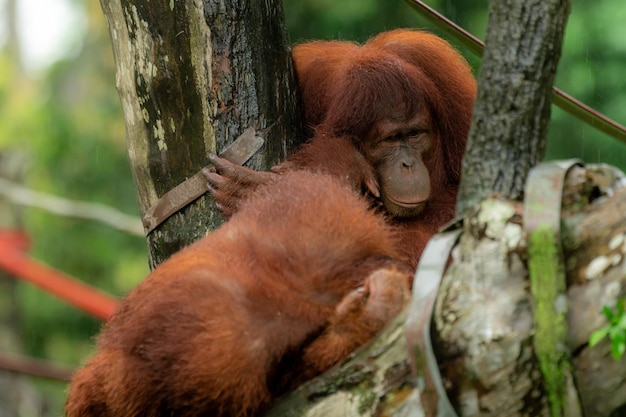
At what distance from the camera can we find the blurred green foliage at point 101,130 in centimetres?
654

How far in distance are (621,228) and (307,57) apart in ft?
6.90

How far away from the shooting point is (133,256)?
911 centimetres

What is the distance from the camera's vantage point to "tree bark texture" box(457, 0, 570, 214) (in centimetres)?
190

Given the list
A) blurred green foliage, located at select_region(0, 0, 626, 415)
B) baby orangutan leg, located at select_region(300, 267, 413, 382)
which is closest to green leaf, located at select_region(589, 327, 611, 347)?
baby orangutan leg, located at select_region(300, 267, 413, 382)

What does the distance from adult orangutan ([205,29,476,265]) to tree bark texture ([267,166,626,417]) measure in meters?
1.22

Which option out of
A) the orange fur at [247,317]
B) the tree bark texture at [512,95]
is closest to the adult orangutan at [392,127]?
→ the orange fur at [247,317]

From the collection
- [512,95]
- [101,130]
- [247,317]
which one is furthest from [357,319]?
[101,130]

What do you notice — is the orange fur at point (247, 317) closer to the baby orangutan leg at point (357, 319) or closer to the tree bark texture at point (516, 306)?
the baby orangutan leg at point (357, 319)

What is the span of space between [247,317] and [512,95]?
71cm

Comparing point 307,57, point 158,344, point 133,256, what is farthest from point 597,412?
point 133,256

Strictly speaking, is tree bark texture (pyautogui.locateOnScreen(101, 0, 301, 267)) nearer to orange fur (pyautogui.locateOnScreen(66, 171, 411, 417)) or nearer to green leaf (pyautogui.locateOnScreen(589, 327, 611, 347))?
orange fur (pyautogui.locateOnScreen(66, 171, 411, 417))

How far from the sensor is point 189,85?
2748 millimetres

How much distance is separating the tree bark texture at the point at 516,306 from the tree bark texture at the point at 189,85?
1.29 metres

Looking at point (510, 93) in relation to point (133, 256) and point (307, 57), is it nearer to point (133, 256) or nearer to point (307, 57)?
point (307, 57)
